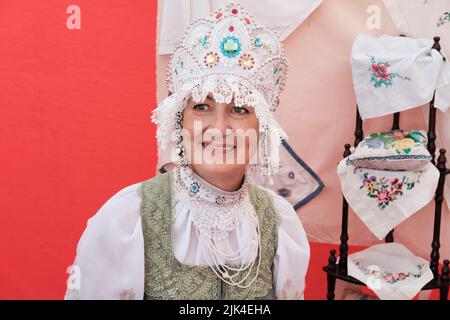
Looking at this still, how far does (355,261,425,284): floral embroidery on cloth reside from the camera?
2.13m

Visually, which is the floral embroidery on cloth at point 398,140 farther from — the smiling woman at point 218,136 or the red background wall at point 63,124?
the smiling woman at point 218,136

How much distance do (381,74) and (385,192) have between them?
45 cm

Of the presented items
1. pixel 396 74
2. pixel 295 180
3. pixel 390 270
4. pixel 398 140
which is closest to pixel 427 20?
pixel 396 74

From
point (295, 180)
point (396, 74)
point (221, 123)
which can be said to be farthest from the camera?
point (295, 180)

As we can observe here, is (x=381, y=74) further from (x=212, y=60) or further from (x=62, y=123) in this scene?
(x=62, y=123)

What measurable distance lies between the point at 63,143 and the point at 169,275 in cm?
117

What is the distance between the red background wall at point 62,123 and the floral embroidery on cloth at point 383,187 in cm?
87

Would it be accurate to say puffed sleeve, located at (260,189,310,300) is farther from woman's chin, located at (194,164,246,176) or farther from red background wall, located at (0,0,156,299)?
red background wall, located at (0,0,156,299)

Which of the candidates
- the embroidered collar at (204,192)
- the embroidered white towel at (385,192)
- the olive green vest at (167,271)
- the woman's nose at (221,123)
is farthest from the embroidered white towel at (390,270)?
the woman's nose at (221,123)

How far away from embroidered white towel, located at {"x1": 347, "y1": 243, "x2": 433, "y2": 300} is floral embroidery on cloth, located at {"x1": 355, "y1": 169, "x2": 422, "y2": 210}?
0.24 meters

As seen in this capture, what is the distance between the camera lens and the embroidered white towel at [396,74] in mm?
2002

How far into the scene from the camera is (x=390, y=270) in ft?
7.18
